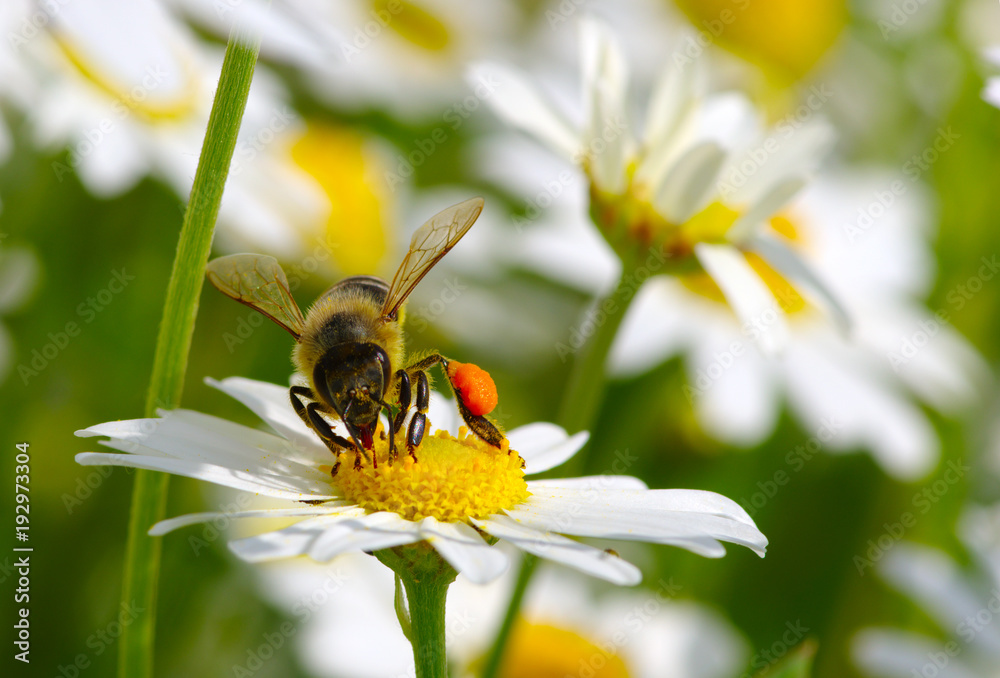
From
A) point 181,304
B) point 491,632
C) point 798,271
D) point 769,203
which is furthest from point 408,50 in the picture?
point 181,304

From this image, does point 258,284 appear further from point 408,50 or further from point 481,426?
point 408,50

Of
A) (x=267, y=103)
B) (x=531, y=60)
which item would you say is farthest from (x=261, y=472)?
(x=531, y=60)

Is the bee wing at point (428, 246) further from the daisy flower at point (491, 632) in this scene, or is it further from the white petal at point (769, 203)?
the daisy flower at point (491, 632)

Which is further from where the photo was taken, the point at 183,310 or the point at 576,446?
the point at 576,446

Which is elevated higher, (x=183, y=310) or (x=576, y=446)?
(x=183, y=310)

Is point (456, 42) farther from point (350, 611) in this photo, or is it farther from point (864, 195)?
point (350, 611)

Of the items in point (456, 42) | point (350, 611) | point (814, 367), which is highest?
point (456, 42)

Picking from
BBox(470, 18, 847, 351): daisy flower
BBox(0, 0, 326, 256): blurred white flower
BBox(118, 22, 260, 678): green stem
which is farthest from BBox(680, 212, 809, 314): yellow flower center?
BBox(118, 22, 260, 678): green stem
